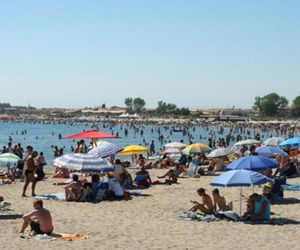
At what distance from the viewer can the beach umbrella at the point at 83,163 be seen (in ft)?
50.6

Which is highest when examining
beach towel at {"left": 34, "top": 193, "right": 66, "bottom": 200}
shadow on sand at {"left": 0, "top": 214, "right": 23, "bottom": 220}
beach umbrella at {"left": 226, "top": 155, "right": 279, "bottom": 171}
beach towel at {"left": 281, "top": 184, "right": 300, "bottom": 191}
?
beach umbrella at {"left": 226, "top": 155, "right": 279, "bottom": 171}

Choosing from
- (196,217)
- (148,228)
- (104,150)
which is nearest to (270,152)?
(104,150)

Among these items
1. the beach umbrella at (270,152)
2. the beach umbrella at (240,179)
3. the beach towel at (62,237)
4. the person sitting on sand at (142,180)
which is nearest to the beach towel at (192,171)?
the beach umbrella at (270,152)

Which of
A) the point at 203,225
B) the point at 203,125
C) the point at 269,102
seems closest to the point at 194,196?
the point at 203,225

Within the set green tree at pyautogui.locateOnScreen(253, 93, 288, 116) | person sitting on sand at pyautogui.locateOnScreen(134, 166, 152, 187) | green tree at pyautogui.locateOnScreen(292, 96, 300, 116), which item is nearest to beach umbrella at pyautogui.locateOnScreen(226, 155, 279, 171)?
person sitting on sand at pyautogui.locateOnScreen(134, 166, 152, 187)

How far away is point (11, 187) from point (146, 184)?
429cm

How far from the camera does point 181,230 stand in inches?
464

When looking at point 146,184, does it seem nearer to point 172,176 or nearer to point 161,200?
point 172,176

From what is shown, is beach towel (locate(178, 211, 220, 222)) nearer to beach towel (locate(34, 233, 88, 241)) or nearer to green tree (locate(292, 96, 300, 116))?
beach towel (locate(34, 233, 88, 241))

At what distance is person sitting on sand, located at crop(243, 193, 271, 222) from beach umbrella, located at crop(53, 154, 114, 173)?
14.6 feet

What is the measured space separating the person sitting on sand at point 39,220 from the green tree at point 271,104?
6285 inches

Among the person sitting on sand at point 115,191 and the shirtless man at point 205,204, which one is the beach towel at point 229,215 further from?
the person sitting on sand at point 115,191

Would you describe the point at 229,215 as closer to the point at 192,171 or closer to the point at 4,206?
the point at 4,206

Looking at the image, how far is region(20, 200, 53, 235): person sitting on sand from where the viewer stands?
431 inches
